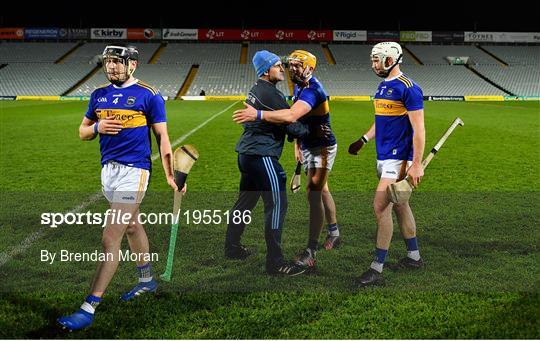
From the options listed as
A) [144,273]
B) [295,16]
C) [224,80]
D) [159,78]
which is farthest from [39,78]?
[144,273]

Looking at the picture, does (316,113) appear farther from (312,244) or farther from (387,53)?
(312,244)

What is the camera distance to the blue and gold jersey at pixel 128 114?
376 cm

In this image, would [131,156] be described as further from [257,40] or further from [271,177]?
[257,40]

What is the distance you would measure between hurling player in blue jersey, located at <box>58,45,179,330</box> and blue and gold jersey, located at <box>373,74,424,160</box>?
1777 millimetres

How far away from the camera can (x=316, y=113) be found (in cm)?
495

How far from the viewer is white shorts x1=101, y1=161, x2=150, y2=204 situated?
384 cm

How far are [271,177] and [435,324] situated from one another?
1.75 metres

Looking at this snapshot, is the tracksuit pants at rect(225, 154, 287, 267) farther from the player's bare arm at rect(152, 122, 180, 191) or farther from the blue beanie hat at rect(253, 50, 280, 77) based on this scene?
the player's bare arm at rect(152, 122, 180, 191)

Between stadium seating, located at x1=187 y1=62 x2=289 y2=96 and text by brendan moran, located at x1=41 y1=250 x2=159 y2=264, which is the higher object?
text by brendan moran, located at x1=41 y1=250 x2=159 y2=264

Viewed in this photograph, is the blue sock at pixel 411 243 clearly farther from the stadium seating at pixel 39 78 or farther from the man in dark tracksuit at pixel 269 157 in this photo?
the stadium seating at pixel 39 78

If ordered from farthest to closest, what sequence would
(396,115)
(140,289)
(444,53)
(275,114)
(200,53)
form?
(444,53) < (200,53) < (396,115) < (275,114) < (140,289)

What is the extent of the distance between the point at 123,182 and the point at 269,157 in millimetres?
1282

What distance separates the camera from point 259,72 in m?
4.41

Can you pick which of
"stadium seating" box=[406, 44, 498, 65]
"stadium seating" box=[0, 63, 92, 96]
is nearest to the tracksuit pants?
"stadium seating" box=[0, 63, 92, 96]
